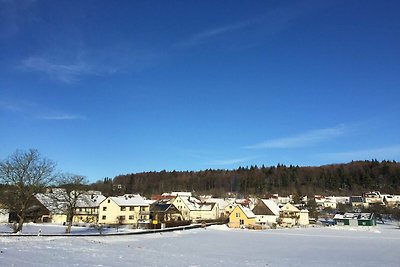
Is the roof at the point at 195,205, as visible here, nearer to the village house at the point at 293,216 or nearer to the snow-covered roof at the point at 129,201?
the snow-covered roof at the point at 129,201

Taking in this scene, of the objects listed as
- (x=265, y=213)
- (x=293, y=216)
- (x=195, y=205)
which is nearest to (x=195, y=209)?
(x=195, y=205)

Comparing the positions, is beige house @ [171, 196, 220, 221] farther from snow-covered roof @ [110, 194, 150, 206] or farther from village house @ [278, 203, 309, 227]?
village house @ [278, 203, 309, 227]

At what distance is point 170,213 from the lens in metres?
91.2

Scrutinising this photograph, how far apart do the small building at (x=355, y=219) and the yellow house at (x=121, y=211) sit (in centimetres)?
5289

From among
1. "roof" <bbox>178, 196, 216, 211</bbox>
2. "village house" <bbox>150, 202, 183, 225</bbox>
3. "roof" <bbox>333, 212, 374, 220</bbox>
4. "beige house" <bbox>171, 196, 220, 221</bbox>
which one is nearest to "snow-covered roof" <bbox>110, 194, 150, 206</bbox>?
"village house" <bbox>150, 202, 183, 225</bbox>

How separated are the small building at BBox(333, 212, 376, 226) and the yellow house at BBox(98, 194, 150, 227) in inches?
2082

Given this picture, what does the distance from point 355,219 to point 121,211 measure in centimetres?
6198

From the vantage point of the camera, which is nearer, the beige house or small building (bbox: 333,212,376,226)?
small building (bbox: 333,212,376,226)

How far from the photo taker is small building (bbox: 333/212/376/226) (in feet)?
324

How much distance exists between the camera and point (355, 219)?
99750 mm

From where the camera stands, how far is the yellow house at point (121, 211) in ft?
283

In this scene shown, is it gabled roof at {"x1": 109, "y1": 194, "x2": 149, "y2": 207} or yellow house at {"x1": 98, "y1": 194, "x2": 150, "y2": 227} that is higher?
gabled roof at {"x1": 109, "y1": 194, "x2": 149, "y2": 207}

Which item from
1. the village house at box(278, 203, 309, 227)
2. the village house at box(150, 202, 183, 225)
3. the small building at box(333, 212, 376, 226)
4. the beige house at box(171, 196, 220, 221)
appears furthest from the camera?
the beige house at box(171, 196, 220, 221)

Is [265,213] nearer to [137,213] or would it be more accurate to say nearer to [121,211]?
[137,213]
